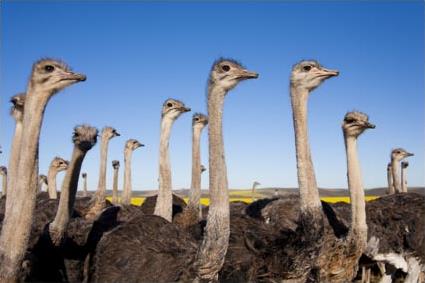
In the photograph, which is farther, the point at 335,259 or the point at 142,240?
the point at 335,259

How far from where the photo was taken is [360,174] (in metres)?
7.89

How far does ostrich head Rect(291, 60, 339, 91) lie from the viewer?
732cm

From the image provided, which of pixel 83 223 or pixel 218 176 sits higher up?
pixel 218 176

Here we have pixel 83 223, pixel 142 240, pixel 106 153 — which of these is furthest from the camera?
pixel 106 153

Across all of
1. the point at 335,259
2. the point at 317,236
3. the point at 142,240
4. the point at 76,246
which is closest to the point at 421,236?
the point at 335,259

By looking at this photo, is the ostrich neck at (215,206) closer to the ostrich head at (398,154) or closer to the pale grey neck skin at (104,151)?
the pale grey neck skin at (104,151)

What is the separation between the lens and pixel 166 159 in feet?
30.4

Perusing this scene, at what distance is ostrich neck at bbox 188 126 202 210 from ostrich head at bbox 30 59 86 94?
13.9 feet

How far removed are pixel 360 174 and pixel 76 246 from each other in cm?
400

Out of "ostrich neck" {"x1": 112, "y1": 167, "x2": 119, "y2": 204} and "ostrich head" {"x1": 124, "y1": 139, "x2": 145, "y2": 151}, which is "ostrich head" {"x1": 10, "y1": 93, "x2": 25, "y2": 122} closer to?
→ "ostrich head" {"x1": 124, "y1": 139, "x2": 145, "y2": 151}

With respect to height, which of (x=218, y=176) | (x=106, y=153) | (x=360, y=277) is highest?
(x=106, y=153)

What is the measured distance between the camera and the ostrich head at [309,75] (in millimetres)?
7316

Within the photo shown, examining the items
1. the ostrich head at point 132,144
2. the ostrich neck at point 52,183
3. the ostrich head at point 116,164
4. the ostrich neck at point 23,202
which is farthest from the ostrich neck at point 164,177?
the ostrich head at point 116,164

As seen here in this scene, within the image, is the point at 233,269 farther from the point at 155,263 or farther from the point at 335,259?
the point at 335,259
